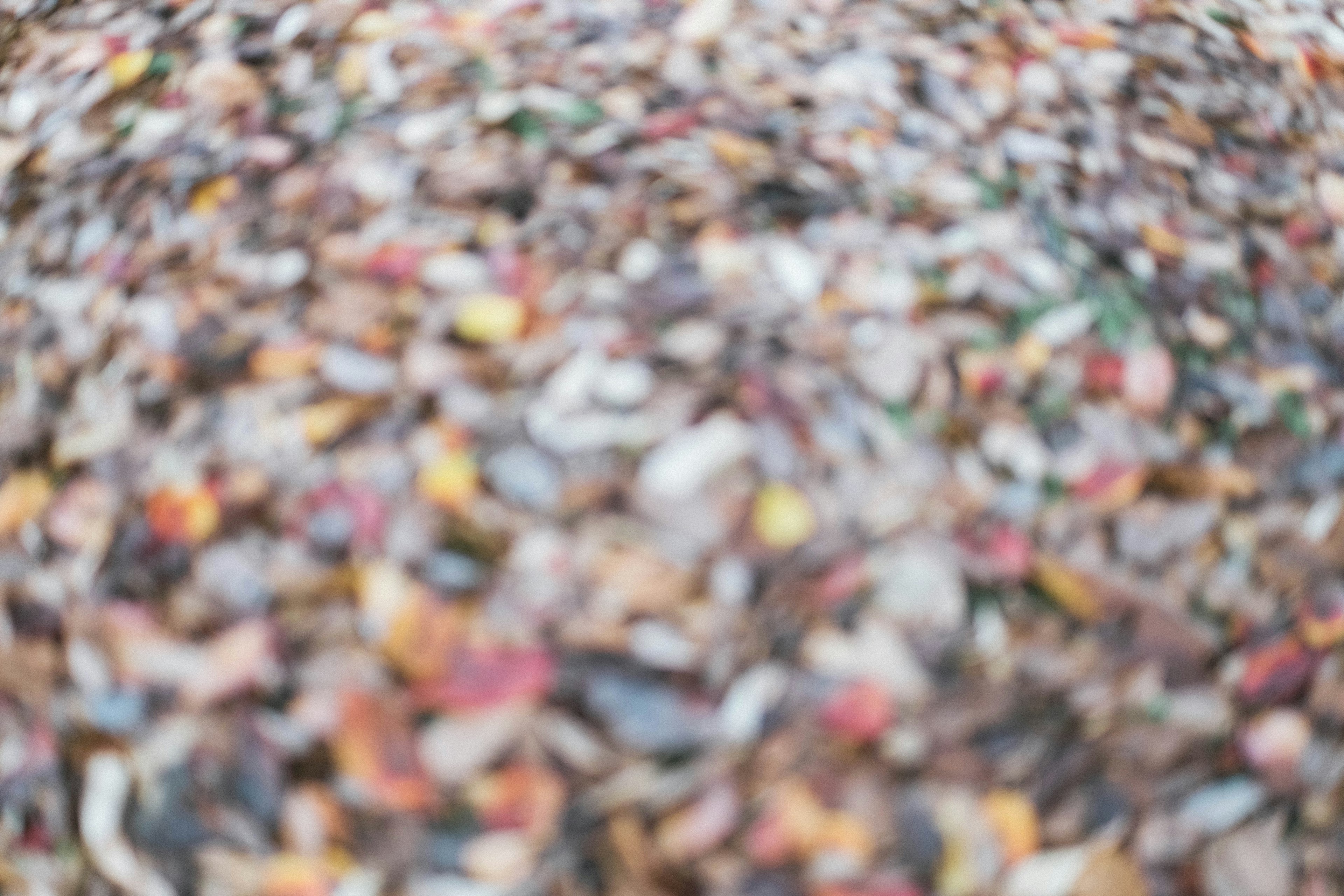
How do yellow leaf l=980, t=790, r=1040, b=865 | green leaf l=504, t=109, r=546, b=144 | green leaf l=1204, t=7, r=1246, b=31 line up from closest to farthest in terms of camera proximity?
yellow leaf l=980, t=790, r=1040, b=865
green leaf l=504, t=109, r=546, b=144
green leaf l=1204, t=7, r=1246, b=31

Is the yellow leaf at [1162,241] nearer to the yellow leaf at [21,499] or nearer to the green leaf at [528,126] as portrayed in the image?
the green leaf at [528,126]

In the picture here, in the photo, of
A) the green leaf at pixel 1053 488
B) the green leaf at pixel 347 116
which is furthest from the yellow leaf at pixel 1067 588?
the green leaf at pixel 347 116

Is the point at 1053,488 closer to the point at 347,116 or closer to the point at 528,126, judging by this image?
the point at 528,126

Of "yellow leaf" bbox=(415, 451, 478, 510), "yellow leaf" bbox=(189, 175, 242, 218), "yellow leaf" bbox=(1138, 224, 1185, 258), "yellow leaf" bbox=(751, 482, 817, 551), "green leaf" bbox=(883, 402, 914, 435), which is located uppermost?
"yellow leaf" bbox=(189, 175, 242, 218)

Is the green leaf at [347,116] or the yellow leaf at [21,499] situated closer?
the yellow leaf at [21,499]

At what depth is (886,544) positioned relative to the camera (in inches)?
52.7

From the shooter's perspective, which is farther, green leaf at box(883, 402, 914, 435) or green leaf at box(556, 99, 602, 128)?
green leaf at box(556, 99, 602, 128)

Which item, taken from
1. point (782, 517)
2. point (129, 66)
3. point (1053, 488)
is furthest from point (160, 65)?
point (1053, 488)

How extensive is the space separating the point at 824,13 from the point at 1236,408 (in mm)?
875

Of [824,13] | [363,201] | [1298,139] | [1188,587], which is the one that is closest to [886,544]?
[1188,587]

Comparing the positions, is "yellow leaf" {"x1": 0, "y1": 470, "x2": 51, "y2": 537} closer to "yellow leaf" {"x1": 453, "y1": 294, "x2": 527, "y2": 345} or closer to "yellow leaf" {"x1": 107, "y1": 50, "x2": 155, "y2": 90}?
"yellow leaf" {"x1": 453, "y1": 294, "x2": 527, "y2": 345}

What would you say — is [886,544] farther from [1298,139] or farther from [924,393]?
[1298,139]

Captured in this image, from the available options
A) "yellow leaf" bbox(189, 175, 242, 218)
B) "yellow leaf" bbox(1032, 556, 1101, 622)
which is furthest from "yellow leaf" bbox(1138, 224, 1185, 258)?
"yellow leaf" bbox(189, 175, 242, 218)

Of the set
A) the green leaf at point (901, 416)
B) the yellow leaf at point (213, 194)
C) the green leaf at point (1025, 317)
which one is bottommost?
the green leaf at point (1025, 317)
